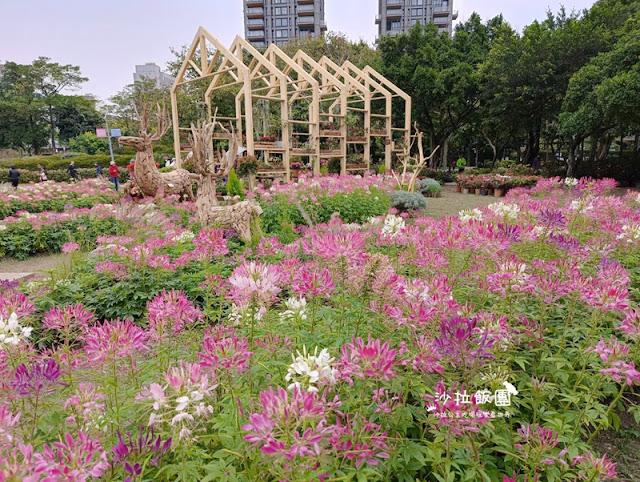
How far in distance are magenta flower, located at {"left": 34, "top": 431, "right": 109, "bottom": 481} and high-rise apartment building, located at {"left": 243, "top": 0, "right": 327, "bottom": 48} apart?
195ft

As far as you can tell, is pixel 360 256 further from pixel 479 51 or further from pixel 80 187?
pixel 479 51

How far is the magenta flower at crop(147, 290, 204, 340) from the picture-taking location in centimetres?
148

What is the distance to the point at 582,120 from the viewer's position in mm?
13641

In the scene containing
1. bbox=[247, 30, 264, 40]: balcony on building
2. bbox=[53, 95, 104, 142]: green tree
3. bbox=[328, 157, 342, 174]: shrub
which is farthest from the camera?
bbox=[247, 30, 264, 40]: balcony on building

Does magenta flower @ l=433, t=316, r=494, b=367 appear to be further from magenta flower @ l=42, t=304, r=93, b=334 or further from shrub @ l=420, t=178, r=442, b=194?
shrub @ l=420, t=178, r=442, b=194

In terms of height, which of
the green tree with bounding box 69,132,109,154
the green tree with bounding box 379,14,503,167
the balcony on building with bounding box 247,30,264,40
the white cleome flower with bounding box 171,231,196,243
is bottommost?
the white cleome flower with bounding box 171,231,196,243

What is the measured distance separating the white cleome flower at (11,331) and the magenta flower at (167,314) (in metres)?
0.40

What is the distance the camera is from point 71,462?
2.84 feet

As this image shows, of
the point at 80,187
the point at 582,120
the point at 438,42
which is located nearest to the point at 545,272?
the point at 80,187

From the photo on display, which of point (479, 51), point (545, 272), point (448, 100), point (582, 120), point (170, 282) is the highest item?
point (479, 51)

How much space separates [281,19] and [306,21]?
11.3 ft

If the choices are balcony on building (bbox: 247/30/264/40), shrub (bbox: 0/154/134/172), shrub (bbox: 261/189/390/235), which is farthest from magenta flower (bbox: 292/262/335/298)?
balcony on building (bbox: 247/30/264/40)

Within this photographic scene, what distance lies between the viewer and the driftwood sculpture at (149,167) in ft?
27.5

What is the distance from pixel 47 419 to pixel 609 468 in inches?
71.9
